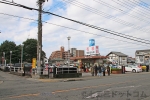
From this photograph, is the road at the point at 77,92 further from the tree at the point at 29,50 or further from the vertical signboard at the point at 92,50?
the tree at the point at 29,50

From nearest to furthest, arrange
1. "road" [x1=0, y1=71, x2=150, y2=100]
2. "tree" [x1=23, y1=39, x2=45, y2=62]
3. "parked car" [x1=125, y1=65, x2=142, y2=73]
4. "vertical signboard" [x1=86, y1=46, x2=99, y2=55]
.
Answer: "road" [x1=0, y1=71, x2=150, y2=100] → "parked car" [x1=125, y1=65, x2=142, y2=73] → "vertical signboard" [x1=86, y1=46, x2=99, y2=55] → "tree" [x1=23, y1=39, x2=45, y2=62]

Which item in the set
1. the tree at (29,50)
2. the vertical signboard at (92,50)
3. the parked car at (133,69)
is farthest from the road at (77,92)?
the tree at (29,50)

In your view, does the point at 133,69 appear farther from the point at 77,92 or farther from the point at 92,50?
the point at 77,92

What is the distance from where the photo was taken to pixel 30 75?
28.3m

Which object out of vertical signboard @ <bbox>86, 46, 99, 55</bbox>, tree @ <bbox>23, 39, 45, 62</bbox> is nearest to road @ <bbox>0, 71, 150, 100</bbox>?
vertical signboard @ <bbox>86, 46, 99, 55</bbox>

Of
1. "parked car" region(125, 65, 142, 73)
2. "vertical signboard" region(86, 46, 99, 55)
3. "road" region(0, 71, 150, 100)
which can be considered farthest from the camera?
"vertical signboard" region(86, 46, 99, 55)

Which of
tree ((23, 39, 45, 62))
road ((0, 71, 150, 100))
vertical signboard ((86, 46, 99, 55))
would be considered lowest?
road ((0, 71, 150, 100))

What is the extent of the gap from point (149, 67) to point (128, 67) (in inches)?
287

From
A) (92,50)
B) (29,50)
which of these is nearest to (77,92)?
(92,50)

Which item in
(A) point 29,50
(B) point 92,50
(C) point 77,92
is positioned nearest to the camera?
(C) point 77,92

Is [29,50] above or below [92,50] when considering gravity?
above

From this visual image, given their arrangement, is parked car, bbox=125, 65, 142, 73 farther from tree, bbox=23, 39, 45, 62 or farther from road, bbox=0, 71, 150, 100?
tree, bbox=23, 39, 45, 62

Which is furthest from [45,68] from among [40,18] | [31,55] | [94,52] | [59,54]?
[59,54]

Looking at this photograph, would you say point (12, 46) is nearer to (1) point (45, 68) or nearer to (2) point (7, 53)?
(2) point (7, 53)
